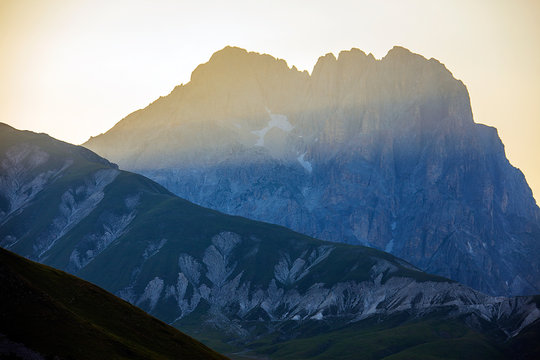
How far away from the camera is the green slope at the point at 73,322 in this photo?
108750mm

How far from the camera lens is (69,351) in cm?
10831

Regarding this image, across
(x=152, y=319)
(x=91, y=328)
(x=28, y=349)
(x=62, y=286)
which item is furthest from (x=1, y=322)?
(x=152, y=319)

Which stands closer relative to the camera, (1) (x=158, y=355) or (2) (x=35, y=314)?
(2) (x=35, y=314)

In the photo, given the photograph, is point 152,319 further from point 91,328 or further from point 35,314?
point 35,314

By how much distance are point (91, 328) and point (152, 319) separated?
25815 mm

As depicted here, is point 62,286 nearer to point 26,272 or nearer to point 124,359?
point 26,272

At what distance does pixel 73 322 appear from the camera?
117 metres

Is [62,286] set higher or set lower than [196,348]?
higher

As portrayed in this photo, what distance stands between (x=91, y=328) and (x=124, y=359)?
8156mm

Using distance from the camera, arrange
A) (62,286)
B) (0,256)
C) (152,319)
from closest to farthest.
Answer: (0,256)
(62,286)
(152,319)

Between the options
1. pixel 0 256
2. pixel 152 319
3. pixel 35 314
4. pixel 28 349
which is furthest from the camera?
pixel 152 319

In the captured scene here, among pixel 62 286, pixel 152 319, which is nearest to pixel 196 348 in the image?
pixel 152 319

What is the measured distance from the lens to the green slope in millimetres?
108750

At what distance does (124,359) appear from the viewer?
115m
